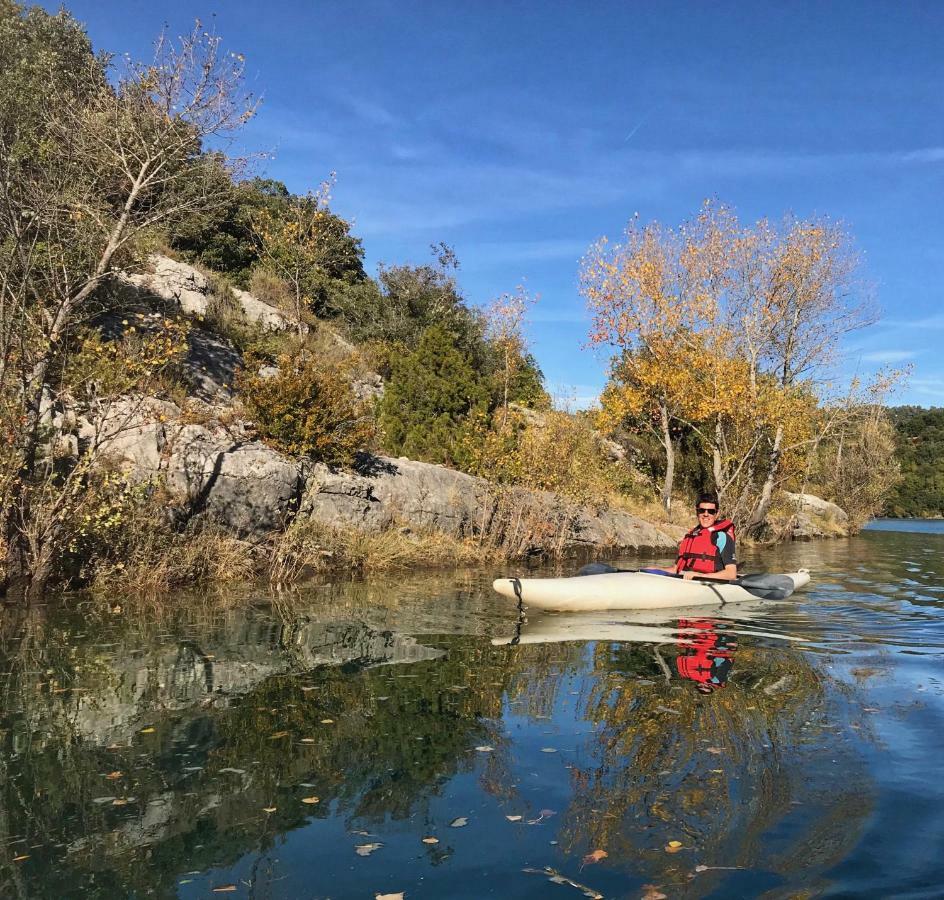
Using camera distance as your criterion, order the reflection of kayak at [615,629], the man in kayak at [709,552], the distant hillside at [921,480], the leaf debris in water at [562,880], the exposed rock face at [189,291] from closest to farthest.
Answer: the leaf debris in water at [562,880] → the reflection of kayak at [615,629] → the man in kayak at [709,552] → the exposed rock face at [189,291] → the distant hillside at [921,480]

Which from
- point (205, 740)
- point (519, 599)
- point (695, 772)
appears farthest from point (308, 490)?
point (695, 772)

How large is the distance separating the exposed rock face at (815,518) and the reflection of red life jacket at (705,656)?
66.9ft

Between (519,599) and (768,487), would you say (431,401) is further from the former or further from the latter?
(768,487)

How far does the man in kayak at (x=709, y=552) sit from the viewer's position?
10758mm

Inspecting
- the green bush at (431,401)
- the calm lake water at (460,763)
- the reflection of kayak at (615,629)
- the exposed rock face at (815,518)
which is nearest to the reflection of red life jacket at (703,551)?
the reflection of kayak at (615,629)

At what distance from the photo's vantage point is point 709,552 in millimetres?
10859

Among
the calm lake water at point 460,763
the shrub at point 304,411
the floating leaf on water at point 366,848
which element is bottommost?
the floating leaf on water at point 366,848

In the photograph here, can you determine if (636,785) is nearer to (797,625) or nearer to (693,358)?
(797,625)

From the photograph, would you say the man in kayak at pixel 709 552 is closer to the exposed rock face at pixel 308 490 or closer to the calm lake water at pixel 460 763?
the calm lake water at pixel 460 763

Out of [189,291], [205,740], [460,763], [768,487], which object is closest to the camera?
[460,763]

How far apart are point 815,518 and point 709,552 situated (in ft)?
78.8

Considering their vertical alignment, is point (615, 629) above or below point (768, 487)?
below

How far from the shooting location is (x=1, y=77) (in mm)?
17047

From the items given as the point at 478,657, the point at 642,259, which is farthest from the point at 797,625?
the point at 642,259
